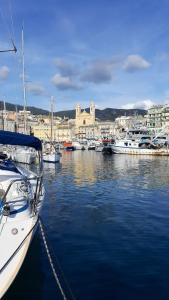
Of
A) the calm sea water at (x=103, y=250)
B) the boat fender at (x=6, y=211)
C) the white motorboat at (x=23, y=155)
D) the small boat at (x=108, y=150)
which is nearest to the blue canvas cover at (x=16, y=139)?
the boat fender at (x=6, y=211)

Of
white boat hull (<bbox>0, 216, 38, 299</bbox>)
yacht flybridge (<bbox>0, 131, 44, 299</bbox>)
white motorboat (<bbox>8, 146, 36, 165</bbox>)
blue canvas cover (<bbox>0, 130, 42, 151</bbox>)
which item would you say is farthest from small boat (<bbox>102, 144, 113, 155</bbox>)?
white boat hull (<bbox>0, 216, 38, 299</bbox>)

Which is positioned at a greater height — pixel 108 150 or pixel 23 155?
pixel 23 155

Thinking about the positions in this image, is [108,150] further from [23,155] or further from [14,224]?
[14,224]

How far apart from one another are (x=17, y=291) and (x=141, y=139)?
4167 inches

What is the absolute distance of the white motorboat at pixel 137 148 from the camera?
97.8 metres

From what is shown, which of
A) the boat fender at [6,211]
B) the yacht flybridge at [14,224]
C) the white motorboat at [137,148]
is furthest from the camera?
the white motorboat at [137,148]

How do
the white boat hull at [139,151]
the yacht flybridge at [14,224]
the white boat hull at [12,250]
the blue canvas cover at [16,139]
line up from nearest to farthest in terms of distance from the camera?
1. the white boat hull at [12,250]
2. the yacht flybridge at [14,224]
3. the blue canvas cover at [16,139]
4. the white boat hull at [139,151]

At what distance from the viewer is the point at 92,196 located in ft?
94.0

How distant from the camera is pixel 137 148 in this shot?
101812 mm

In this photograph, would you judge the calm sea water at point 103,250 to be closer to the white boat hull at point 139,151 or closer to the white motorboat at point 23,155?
the white motorboat at point 23,155

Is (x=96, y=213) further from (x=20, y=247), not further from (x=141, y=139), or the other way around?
(x=141, y=139)

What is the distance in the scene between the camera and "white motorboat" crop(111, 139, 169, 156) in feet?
321

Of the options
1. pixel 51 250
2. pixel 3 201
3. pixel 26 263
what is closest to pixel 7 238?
pixel 3 201

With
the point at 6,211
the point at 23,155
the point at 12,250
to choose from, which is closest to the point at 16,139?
the point at 6,211
